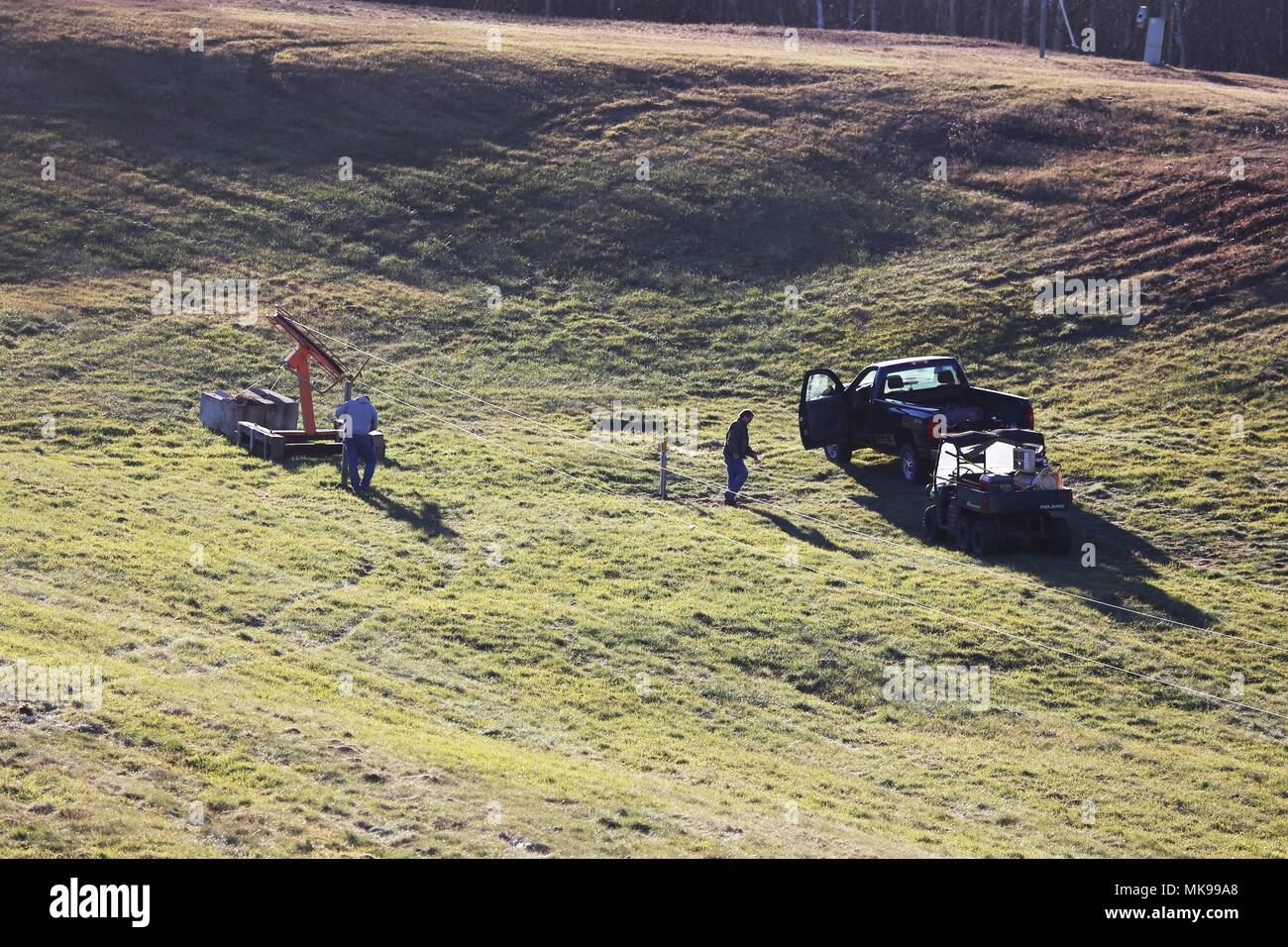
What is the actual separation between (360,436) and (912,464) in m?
9.96

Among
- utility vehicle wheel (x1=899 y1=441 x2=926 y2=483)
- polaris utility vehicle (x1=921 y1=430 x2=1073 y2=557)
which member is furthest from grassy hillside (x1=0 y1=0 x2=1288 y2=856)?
utility vehicle wheel (x1=899 y1=441 x2=926 y2=483)

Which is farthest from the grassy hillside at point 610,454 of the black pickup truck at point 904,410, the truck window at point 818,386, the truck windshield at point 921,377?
the truck windshield at point 921,377

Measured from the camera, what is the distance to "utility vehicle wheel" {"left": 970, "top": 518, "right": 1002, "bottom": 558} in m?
22.5

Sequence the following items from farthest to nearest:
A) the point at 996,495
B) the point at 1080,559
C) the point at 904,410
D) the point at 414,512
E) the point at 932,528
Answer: the point at 904,410, the point at 414,512, the point at 932,528, the point at 1080,559, the point at 996,495

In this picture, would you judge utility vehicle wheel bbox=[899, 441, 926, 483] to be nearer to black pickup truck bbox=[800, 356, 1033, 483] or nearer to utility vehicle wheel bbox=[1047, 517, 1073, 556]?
black pickup truck bbox=[800, 356, 1033, 483]

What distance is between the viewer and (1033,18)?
291 ft

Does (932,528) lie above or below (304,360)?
below

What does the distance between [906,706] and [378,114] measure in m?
41.6

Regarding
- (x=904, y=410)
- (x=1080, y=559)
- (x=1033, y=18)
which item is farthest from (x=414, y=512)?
(x=1033, y=18)

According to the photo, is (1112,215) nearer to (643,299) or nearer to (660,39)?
(643,299)

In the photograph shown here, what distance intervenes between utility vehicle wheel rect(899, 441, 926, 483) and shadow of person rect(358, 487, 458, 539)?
28.1 feet

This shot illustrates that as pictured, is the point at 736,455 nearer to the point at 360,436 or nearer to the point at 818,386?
the point at 818,386
